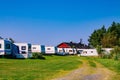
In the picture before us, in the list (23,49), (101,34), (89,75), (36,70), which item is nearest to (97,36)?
(101,34)

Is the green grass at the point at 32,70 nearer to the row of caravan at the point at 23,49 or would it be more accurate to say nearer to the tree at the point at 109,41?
the row of caravan at the point at 23,49

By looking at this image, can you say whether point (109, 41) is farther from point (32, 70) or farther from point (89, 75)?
point (89, 75)

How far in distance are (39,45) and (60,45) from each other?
148 feet

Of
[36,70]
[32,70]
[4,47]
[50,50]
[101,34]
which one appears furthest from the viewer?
[101,34]

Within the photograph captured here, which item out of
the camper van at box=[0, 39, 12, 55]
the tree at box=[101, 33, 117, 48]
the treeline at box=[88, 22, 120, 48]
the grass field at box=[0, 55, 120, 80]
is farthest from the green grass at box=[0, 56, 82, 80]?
the treeline at box=[88, 22, 120, 48]

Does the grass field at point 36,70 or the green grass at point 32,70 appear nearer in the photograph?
the green grass at point 32,70

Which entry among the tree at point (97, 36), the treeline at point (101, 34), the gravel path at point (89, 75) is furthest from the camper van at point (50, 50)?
the gravel path at point (89, 75)

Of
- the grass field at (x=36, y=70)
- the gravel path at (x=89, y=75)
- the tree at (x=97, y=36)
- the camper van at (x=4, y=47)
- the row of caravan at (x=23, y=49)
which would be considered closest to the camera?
the gravel path at (x=89, y=75)

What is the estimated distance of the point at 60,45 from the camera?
134500 mm

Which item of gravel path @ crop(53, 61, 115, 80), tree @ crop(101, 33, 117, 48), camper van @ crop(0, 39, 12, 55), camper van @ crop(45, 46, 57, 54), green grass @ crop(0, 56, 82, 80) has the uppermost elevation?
tree @ crop(101, 33, 117, 48)

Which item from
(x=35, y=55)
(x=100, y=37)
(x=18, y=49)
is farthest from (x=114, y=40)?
(x=35, y=55)

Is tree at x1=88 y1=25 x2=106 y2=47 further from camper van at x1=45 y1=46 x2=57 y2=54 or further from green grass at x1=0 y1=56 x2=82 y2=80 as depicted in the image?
green grass at x1=0 y1=56 x2=82 y2=80

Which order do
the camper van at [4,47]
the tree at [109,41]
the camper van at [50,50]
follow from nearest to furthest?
the camper van at [4,47], the camper van at [50,50], the tree at [109,41]

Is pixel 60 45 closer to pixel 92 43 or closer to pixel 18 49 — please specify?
pixel 92 43
